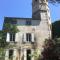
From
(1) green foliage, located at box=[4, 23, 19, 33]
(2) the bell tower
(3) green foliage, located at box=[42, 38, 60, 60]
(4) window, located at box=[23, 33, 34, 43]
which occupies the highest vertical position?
(2) the bell tower

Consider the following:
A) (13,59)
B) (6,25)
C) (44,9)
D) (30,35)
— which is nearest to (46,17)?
(44,9)

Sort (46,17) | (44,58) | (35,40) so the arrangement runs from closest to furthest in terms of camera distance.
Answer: (44,58)
(35,40)
(46,17)

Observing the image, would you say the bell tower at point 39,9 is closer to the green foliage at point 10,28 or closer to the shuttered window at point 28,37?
the shuttered window at point 28,37

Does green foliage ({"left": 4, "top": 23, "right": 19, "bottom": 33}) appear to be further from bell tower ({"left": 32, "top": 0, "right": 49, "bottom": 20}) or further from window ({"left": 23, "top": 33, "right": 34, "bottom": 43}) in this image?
bell tower ({"left": 32, "top": 0, "right": 49, "bottom": 20})

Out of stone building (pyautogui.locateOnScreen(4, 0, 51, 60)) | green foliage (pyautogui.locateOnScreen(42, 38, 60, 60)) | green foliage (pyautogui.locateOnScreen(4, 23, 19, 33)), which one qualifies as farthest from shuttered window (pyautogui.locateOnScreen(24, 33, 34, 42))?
green foliage (pyautogui.locateOnScreen(42, 38, 60, 60))

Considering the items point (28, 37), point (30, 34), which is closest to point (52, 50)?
point (28, 37)

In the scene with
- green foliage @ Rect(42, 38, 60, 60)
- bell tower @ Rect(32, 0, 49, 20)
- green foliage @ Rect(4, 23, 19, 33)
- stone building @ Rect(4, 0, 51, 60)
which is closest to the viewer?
green foliage @ Rect(42, 38, 60, 60)

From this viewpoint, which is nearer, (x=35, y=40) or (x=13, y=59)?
(x=13, y=59)

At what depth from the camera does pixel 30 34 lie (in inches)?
1396

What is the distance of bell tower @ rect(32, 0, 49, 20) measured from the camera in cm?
3778

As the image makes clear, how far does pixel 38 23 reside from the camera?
36750 mm

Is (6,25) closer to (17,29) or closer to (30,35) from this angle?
(17,29)

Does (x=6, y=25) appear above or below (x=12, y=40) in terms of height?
above

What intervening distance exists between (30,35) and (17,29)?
95.6 inches
